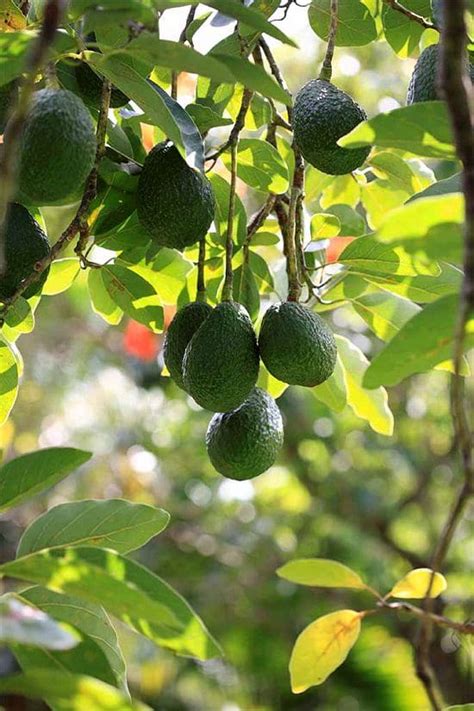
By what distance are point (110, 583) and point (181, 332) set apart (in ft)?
1.41

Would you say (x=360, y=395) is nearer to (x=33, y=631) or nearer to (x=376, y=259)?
(x=376, y=259)

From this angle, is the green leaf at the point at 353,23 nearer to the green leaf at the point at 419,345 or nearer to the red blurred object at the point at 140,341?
the green leaf at the point at 419,345

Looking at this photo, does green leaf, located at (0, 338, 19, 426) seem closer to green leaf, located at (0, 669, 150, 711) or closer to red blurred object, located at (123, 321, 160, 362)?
green leaf, located at (0, 669, 150, 711)

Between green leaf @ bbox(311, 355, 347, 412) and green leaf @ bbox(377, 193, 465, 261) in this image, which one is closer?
green leaf @ bbox(377, 193, 465, 261)

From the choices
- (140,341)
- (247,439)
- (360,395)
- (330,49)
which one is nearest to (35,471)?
(247,439)

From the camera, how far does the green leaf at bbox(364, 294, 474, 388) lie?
0.64 m

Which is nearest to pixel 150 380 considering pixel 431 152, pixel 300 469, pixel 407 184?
pixel 300 469

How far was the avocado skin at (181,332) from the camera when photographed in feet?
3.32

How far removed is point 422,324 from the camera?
0.65m

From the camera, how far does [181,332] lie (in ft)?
3.34

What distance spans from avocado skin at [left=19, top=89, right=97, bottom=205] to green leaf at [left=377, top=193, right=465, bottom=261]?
0.35 meters

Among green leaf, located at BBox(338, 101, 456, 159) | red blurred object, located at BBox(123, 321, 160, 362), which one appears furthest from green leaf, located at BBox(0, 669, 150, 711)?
red blurred object, located at BBox(123, 321, 160, 362)

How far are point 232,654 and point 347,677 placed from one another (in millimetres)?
511

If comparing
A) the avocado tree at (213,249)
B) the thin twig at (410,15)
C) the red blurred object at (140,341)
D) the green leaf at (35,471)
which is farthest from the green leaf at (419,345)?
the red blurred object at (140,341)
